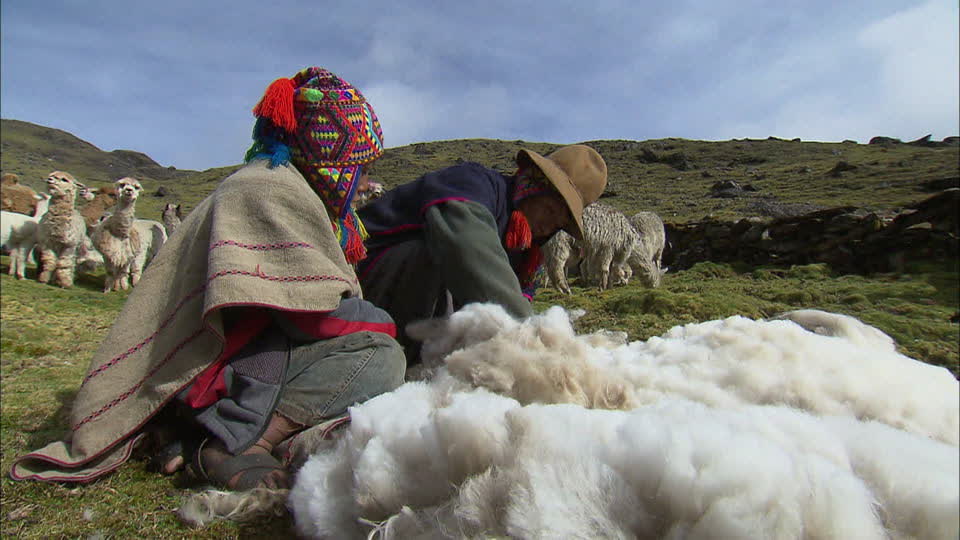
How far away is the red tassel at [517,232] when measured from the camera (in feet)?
8.73

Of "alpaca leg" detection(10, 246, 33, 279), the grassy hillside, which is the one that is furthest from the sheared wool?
the grassy hillside

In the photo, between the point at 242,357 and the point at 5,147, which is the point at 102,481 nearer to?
the point at 242,357

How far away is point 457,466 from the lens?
1.09 m

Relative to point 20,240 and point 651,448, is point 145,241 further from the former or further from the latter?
point 651,448

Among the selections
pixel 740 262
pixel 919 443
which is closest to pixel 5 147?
pixel 740 262

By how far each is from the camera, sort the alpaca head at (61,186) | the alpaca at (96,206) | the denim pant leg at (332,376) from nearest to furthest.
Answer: the denim pant leg at (332,376)
the alpaca head at (61,186)
the alpaca at (96,206)

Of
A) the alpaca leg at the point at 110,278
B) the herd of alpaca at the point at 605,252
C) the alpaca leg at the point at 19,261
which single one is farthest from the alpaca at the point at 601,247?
the alpaca leg at the point at 19,261

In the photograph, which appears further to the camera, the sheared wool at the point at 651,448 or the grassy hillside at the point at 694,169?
the grassy hillside at the point at 694,169

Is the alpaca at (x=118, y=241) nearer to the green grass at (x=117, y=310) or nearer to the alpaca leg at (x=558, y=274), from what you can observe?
the green grass at (x=117, y=310)

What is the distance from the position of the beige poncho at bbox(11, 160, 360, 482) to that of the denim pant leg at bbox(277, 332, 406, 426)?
8.4 inches

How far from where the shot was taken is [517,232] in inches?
105

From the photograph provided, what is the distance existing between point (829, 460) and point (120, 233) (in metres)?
11.6

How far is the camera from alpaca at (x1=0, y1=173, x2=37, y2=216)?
14.4m

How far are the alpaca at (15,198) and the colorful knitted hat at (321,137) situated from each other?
647 inches
